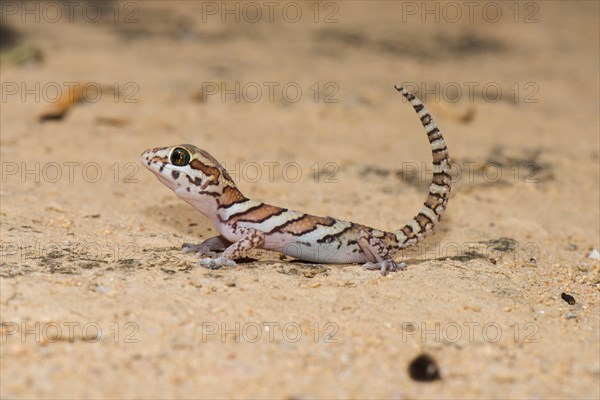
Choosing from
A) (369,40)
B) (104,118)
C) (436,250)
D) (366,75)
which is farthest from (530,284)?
(369,40)

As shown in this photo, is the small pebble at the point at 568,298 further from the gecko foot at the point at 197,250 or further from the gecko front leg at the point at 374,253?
the gecko foot at the point at 197,250

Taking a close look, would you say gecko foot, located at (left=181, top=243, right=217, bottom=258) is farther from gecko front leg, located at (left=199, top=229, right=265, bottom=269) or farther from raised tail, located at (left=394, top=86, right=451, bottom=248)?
raised tail, located at (left=394, top=86, right=451, bottom=248)

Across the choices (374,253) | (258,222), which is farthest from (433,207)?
(258,222)

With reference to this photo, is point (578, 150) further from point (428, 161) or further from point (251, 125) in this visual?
point (251, 125)

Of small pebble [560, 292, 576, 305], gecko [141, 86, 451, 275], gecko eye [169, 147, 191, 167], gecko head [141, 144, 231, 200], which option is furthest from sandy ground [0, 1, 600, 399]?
gecko eye [169, 147, 191, 167]

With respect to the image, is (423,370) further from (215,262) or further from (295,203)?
(295,203)
